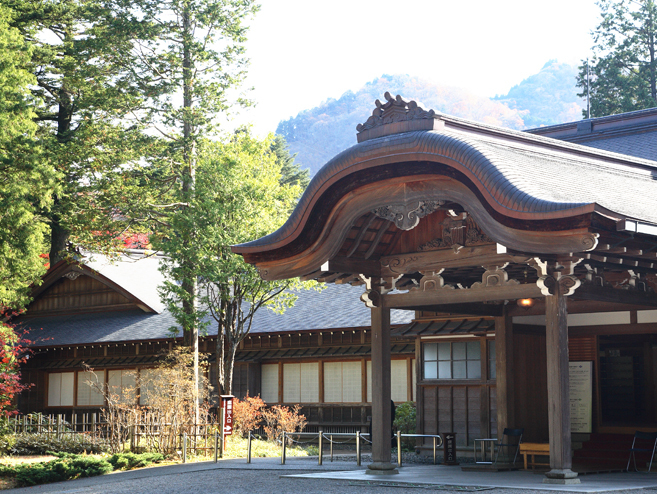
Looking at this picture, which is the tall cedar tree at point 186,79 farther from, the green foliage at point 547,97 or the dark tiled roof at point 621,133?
the green foliage at point 547,97

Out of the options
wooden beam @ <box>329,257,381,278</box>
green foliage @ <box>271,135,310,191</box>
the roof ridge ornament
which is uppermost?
green foliage @ <box>271,135,310,191</box>

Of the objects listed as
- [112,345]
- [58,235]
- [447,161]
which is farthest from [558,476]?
[58,235]

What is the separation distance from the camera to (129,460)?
16.9m

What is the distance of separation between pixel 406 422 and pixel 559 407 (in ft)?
33.0

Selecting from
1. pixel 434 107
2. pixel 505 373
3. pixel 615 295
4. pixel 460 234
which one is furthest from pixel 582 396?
pixel 434 107

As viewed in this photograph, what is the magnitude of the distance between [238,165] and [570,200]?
1215 centimetres

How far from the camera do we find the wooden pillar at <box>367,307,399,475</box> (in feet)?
41.1

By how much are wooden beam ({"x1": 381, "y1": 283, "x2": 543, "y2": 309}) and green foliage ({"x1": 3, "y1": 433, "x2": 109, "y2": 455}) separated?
9.89 meters

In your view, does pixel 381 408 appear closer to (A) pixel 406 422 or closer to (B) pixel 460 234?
(B) pixel 460 234

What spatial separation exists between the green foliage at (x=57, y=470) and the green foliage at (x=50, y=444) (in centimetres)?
242

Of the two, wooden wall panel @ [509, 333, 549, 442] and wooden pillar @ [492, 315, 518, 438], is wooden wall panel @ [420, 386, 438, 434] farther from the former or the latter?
wooden pillar @ [492, 315, 518, 438]

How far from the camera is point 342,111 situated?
446ft

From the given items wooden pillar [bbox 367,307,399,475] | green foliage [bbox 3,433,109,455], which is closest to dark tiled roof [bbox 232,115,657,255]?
wooden pillar [bbox 367,307,399,475]

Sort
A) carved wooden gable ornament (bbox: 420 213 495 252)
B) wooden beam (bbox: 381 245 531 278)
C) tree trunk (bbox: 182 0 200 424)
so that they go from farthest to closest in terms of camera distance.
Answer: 1. tree trunk (bbox: 182 0 200 424)
2. carved wooden gable ornament (bbox: 420 213 495 252)
3. wooden beam (bbox: 381 245 531 278)
